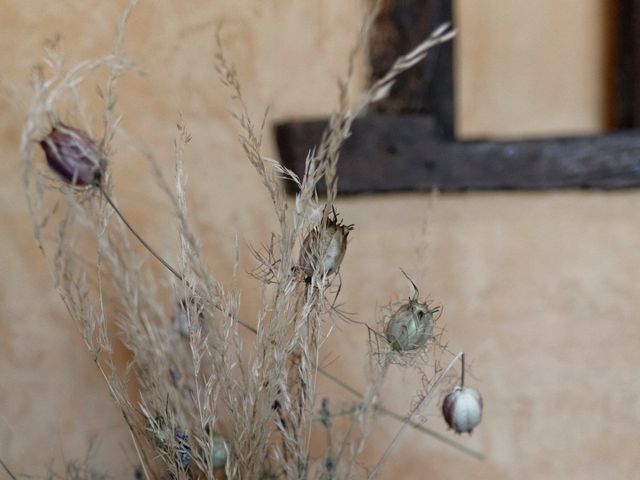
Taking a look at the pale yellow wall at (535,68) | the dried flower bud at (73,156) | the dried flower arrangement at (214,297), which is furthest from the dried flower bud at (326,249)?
the pale yellow wall at (535,68)

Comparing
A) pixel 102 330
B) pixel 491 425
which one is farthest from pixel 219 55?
pixel 491 425

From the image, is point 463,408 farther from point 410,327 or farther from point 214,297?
point 214,297

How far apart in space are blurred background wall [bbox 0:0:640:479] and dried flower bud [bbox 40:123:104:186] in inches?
17.5

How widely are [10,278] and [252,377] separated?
572 mm

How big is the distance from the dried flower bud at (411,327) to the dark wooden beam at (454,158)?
39 centimetres

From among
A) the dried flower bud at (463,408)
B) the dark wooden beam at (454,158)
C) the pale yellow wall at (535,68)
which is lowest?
the dried flower bud at (463,408)

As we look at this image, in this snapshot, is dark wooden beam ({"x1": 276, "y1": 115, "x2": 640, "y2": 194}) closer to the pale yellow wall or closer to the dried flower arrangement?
the pale yellow wall

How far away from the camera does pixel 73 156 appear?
1.80ft

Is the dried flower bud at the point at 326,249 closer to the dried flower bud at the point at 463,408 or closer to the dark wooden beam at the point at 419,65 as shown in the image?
the dried flower bud at the point at 463,408

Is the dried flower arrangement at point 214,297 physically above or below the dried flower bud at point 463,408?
above

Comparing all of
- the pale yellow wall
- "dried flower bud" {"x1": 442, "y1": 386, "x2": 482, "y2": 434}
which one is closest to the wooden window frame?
the pale yellow wall

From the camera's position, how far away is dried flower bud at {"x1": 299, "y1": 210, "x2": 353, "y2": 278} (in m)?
0.59

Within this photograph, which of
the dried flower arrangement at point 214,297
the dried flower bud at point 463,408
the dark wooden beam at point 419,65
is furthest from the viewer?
the dark wooden beam at point 419,65

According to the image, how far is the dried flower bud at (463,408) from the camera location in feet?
2.36
